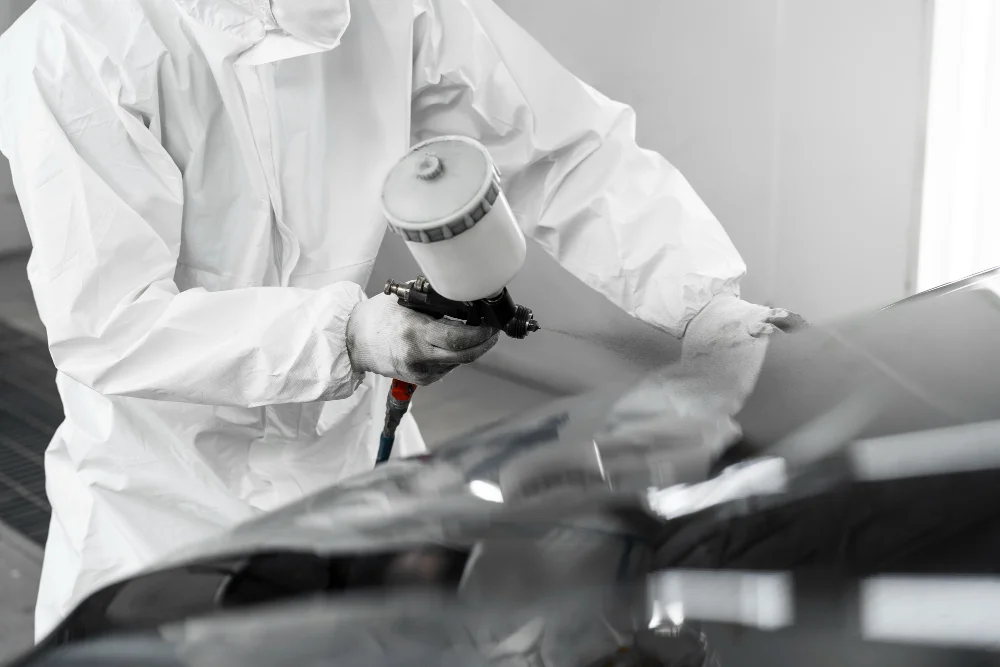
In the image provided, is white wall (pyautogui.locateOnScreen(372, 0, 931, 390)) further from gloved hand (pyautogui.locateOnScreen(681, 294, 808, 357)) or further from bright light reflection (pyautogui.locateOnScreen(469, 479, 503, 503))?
bright light reflection (pyautogui.locateOnScreen(469, 479, 503, 503))

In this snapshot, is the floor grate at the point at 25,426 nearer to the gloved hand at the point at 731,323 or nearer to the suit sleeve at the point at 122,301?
the suit sleeve at the point at 122,301

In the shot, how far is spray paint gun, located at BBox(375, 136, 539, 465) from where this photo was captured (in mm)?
905

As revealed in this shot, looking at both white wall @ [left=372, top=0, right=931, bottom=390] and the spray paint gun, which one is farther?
white wall @ [left=372, top=0, right=931, bottom=390]

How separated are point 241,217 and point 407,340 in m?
0.38

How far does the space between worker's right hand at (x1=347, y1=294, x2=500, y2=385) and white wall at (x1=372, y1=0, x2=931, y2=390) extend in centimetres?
69

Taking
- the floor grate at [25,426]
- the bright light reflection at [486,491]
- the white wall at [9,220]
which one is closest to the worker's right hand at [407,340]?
the bright light reflection at [486,491]

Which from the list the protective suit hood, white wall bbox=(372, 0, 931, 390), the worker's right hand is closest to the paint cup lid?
the worker's right hand

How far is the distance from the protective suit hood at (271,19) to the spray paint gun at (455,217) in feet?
1.17

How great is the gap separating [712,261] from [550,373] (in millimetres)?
1224

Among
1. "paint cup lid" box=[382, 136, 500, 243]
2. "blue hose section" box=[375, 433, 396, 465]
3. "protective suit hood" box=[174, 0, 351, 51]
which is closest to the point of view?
"paint cup lid" box=[382, 136, 500, 243]

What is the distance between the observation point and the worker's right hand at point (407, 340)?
1131 mm

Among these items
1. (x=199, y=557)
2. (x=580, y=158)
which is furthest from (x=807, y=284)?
(x=199, y=557)

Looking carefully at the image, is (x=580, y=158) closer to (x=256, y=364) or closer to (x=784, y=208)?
(x=256, y=364)

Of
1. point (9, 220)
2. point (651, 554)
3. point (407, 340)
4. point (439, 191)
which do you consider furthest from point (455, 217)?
point (9, 220)
